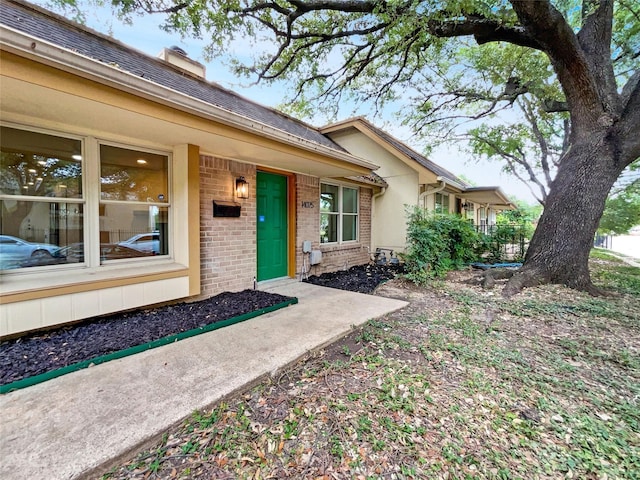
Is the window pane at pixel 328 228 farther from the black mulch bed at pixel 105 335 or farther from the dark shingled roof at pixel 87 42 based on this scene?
the dark shingled roof at pixel 87 42

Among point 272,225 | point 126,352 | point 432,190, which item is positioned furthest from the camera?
point 432,190

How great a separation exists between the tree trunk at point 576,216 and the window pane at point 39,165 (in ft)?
23.2

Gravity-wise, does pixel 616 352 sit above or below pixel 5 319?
below

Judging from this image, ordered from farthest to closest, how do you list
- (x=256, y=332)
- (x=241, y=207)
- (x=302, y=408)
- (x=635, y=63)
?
(x=635, y=63) → (x=241, y=207) → (x=256, y=332) → (x=302, y=408)

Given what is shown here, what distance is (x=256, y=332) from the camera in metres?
3.52

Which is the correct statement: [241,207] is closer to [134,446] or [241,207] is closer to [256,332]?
[256,332]

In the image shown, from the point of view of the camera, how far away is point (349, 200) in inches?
333

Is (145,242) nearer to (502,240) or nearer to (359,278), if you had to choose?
(359,278)

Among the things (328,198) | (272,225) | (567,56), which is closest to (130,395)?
(272,225)

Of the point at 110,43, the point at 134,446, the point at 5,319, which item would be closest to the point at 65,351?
the point at 5,319

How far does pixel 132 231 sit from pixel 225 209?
4.60ft

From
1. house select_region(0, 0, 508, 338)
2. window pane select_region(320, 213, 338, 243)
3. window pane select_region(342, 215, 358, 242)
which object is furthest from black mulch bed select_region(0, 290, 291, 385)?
window pane select_region(342, 215, 358, 242)

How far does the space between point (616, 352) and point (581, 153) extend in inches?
167

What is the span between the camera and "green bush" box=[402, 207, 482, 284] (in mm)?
6621
